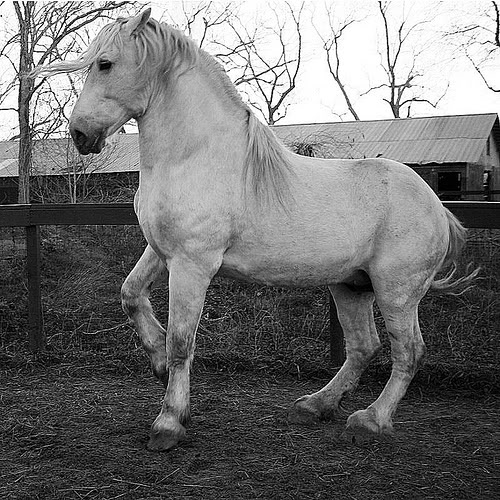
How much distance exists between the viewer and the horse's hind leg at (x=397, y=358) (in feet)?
10.4

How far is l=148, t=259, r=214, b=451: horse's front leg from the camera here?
285cm

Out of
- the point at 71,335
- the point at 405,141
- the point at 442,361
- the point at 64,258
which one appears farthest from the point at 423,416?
the point at 405,141

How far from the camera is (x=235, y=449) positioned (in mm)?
2996

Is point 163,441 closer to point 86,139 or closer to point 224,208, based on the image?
point 224,208

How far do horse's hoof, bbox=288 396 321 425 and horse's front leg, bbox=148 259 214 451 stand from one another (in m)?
0.70

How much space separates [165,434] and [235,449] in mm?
361

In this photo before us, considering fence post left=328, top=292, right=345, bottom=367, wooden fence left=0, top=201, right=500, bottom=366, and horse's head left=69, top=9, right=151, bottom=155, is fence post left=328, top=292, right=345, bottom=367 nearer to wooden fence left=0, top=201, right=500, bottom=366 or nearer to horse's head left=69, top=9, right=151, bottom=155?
wooden fence left=0, top=201, right=500, bottom=366

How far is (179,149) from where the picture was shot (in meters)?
2.95

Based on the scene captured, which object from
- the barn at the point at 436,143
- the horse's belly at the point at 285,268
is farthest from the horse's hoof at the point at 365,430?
the barn at the point at 436,143

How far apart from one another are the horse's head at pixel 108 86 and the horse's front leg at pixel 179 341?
0.72 metres

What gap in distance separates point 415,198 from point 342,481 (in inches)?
60.4

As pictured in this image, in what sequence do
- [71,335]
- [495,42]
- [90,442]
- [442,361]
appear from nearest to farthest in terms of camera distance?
1. [90,442]
2. [442,361]
3. [71,335]
4. [495,42]

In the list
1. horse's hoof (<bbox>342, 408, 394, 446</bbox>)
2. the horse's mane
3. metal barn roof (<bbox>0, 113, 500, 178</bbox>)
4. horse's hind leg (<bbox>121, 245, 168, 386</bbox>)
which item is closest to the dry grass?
horse's hoof (<bbox>342, 408, 394, 446</bbox>)

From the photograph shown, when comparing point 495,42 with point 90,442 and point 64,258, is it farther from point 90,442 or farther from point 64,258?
point 90,442
